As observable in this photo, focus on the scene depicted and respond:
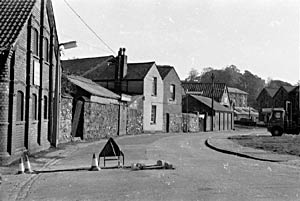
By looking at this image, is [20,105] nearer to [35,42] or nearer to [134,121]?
[35,42]

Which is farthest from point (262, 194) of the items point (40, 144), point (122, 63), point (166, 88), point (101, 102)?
point (166, 88)

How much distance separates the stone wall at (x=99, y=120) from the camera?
2922 cm

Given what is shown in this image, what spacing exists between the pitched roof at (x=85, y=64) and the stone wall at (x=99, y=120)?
12.6m

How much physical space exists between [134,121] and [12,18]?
2364 cm

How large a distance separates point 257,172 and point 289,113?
109 ft

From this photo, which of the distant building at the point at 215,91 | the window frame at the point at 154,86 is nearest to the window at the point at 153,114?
the window frame at the point at 154,86

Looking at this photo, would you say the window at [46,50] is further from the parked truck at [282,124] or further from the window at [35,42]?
the parked truck at [282,124]

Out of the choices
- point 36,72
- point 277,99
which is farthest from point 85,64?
point 277,99

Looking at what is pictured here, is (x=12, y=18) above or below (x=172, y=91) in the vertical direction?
above

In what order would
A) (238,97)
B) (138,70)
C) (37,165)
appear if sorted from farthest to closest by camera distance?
1. (238,97)
2. (138,70)
3. (37,165)

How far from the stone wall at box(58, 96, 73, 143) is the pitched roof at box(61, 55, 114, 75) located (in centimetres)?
1992

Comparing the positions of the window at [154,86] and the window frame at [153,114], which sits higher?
the window at [154,86]

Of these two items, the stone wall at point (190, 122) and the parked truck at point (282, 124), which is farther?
the stone wall at point (190, 122)

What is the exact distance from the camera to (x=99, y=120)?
31.5m
